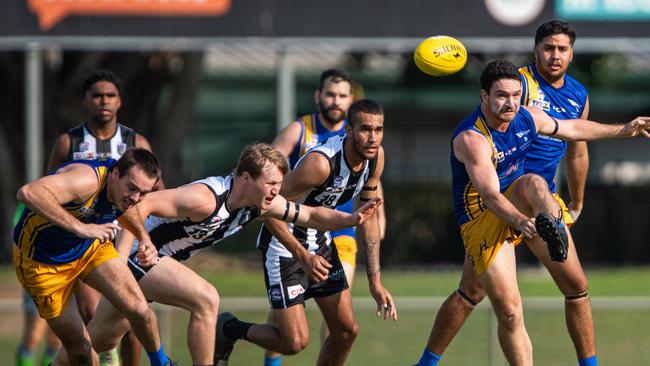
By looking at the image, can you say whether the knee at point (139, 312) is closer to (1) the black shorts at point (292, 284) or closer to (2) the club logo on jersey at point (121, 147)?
(1) the black shorts at point (292, 284)

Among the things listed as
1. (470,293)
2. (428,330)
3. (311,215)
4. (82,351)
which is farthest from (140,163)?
(428,330)

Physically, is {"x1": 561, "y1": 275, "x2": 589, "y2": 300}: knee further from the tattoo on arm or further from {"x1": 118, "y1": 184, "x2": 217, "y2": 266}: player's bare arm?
{"x1": 118, "y1": 184, "x2": 217, "y2": 266}: player's bare arm

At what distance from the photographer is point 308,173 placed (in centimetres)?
867

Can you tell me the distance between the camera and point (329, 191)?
8.87 meters

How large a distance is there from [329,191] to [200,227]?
110 centimetres

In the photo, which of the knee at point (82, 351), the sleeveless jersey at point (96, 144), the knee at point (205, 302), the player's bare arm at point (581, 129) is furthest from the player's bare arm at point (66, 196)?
the player's bare arm at point (581, 129)

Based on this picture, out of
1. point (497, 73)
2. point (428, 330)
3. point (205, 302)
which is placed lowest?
point (428, 330)

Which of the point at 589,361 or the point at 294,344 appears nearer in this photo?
the point at 589,361

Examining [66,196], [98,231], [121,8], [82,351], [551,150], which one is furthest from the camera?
[121,8]

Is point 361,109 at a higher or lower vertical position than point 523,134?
higher

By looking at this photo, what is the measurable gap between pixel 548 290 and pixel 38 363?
867 cm

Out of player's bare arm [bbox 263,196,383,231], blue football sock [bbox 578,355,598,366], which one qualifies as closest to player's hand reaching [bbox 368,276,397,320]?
player's bare arm [bbox 263,196,383,231]

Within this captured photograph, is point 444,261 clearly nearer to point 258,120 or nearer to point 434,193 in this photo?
point 434,193

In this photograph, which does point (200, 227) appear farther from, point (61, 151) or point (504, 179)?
point (504, 179)
